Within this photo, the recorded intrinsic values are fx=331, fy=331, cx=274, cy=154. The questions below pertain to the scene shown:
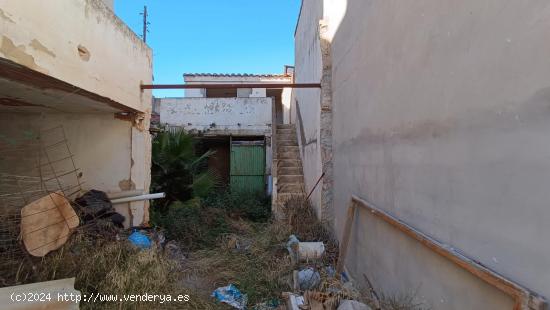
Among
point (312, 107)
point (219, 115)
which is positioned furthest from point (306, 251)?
point (219, 115)

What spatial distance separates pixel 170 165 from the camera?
7.86m

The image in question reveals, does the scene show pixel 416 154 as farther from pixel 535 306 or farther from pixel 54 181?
pixel 54 181

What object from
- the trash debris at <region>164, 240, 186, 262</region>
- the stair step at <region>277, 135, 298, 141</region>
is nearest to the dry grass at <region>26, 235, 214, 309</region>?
the trash debris at <region>164, 240, 186, 262</region>

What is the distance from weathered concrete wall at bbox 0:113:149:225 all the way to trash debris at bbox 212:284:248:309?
2.14 meters

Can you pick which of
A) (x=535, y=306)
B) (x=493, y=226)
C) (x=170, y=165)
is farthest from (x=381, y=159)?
(x=170, y=165)

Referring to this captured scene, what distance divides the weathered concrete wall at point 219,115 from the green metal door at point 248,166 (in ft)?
1.88

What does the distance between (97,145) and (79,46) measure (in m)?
2.00

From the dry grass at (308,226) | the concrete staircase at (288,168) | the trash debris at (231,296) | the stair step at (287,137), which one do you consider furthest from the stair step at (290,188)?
the trash debris at (231,296)

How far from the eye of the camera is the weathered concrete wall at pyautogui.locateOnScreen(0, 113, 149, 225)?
5038 mm

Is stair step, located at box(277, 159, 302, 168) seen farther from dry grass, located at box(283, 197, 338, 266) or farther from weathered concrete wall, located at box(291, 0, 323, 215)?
dry grass, located at box(283, 197, 338, 266)

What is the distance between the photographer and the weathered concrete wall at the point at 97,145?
5.04m

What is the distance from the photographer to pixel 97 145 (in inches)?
205

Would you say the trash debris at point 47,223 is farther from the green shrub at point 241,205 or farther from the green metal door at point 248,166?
the green metal door at point 248,166

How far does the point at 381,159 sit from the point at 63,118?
15.5ft
